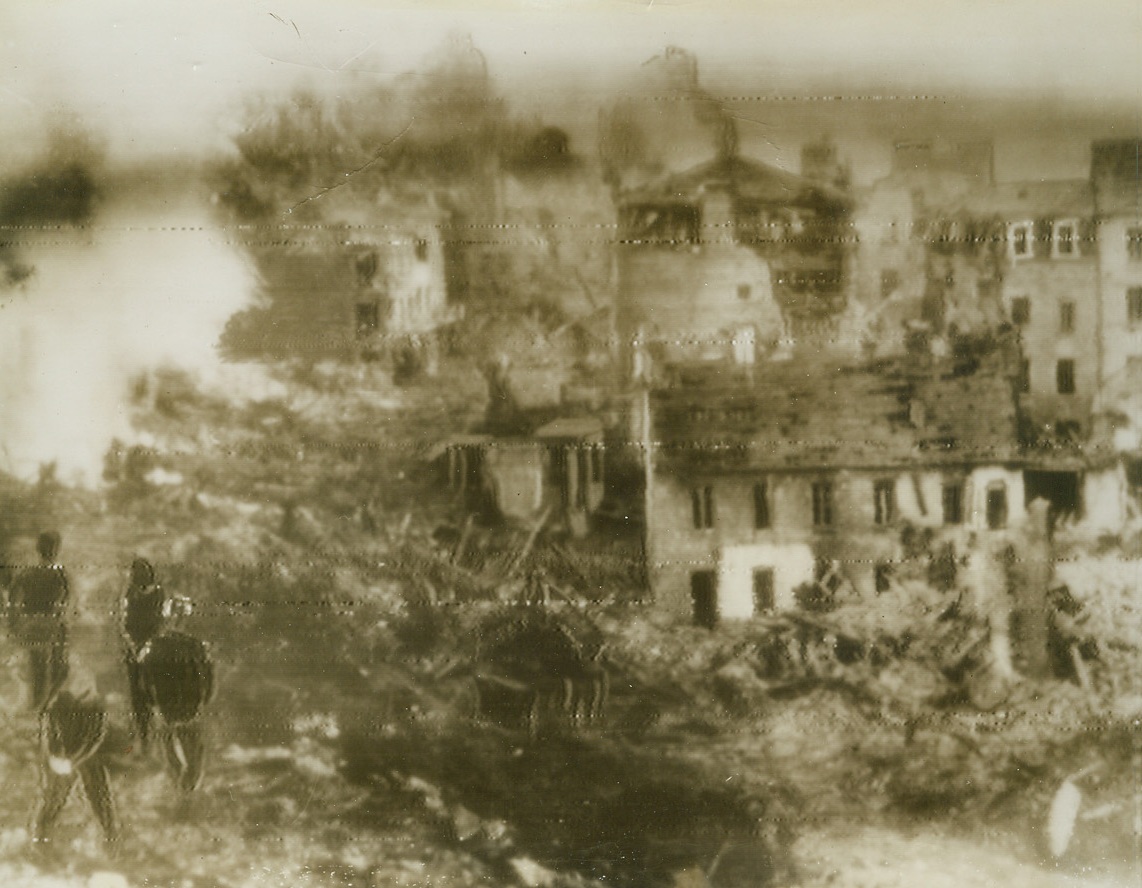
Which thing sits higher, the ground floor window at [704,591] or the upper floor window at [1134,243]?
the upper floor window at [1134,243]

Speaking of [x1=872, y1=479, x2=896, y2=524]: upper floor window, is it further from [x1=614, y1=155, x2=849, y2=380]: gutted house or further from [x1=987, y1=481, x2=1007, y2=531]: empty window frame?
[x1=614, y1=155, x2=849, y2=380]: gutted house

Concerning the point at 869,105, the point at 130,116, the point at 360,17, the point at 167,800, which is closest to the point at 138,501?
the point at 167,800

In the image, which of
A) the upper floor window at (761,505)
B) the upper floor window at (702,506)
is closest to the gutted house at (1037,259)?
the upper floor window at (761,505)

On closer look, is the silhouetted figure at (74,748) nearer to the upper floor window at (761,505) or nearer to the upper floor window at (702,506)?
the upper floor window at (702,506)

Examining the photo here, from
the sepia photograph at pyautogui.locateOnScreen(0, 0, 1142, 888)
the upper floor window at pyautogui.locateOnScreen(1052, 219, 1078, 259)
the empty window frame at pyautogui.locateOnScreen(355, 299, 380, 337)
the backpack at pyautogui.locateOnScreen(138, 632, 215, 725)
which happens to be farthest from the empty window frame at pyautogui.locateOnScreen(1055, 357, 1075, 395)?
the backpack at pyautogui.locateOnScreen(138, 632, 215, 725)

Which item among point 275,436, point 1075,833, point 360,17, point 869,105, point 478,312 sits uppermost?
point 360,17

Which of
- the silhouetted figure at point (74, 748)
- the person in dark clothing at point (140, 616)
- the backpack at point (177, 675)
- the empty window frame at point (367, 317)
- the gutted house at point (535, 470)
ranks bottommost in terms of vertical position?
the silhouetted figure at point (74, 748)

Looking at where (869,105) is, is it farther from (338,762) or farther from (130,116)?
(338,762)
